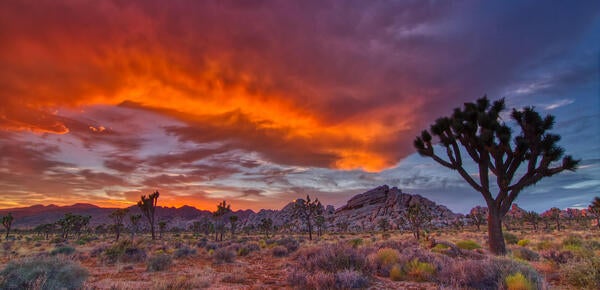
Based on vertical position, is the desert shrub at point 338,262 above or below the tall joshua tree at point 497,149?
below

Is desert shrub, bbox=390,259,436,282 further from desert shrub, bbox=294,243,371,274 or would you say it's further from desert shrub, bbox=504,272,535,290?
desert shrub, bbox=504,272,535,290

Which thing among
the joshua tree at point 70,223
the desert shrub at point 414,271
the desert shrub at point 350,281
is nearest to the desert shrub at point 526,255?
the desert shrub at point 414,271

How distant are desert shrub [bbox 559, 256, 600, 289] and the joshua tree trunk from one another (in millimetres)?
5953

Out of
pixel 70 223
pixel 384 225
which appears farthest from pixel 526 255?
pixel 384 225

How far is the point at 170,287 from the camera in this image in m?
8.59

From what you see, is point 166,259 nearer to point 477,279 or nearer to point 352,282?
point 352,282

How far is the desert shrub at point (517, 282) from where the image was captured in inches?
272

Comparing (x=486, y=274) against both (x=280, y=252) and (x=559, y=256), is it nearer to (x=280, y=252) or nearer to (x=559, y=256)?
(x=559, y=256)

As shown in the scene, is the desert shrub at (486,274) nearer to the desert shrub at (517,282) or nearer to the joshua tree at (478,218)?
the desert shrub at (517,282)

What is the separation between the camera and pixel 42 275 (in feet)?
24.9

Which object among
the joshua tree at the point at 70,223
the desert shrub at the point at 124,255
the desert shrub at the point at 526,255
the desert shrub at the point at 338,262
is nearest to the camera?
the desert shrub at the point at 338,262

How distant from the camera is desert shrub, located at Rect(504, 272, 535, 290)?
22.6ft

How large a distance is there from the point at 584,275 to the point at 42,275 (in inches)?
560

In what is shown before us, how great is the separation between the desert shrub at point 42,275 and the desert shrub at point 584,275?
13.4 metres
